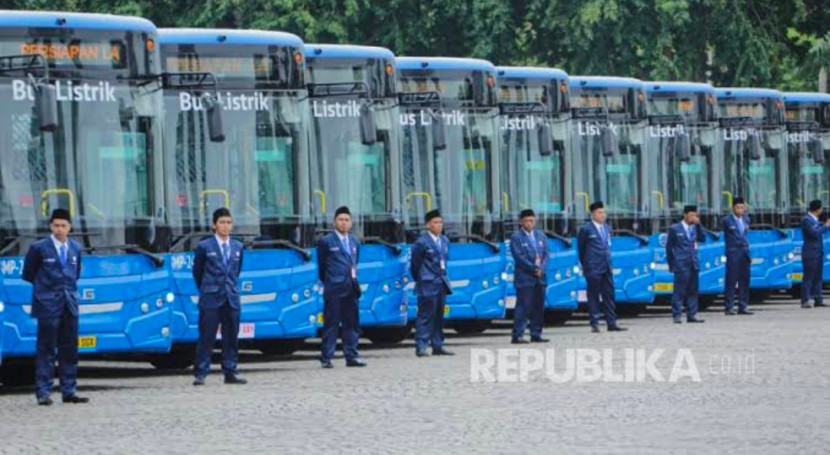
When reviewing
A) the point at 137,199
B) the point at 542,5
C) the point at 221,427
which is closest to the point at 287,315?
the point at 137,199

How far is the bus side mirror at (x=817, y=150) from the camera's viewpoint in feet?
126

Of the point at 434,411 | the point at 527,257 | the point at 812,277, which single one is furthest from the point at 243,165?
the point at 812,277

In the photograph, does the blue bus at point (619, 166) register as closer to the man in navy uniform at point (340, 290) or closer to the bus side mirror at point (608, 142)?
the bus side mirror at point (608, 142)

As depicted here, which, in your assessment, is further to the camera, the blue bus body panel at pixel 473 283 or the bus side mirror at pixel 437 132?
the blue bus body panel at pixel 473 283

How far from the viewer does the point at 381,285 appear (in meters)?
25.8

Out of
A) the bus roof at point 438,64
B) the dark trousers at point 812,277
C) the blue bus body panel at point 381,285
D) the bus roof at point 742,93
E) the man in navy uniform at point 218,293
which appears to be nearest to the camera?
the man in navy uniform at point 218,293

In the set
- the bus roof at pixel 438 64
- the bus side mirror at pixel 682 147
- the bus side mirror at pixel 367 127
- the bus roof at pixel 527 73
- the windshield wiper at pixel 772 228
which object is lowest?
the windshield wiper at pixel 772 228

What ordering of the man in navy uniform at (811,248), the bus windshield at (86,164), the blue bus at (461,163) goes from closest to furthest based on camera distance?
1. the bus windshield at (86,164)
2. the blue bus at (461,163)
3. the man in navy uniform at (811,248)

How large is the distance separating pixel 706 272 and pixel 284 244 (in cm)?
1339

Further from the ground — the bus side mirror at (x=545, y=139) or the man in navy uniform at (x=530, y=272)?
the bus side mirror at (x=545, y=139)

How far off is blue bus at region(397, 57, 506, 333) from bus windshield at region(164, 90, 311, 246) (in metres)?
4.14

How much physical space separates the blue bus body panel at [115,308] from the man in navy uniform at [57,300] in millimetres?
807

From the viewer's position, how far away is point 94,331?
20672mm

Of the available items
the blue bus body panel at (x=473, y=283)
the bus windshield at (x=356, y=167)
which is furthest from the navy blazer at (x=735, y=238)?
the bus windshield at (x=356, y=167)
